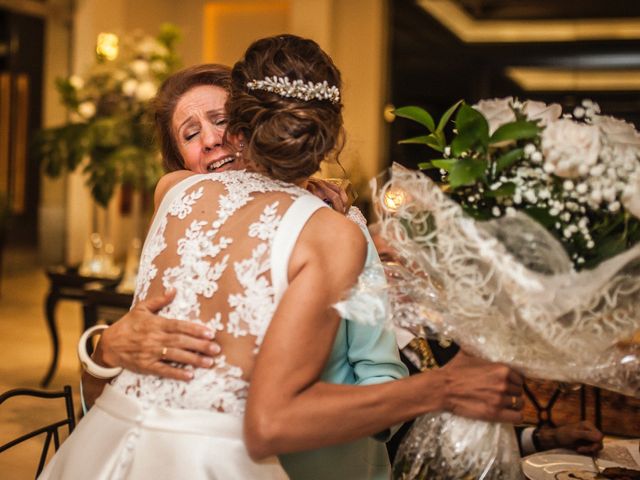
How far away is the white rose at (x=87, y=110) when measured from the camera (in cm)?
536

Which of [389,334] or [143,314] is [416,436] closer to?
[389,334]

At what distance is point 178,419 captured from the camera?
1.49 metres

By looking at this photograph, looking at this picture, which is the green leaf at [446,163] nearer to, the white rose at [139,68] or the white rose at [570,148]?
the white rose at [570,148]

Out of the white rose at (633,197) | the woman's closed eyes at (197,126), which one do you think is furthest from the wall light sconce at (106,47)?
the white rose at (633,197)

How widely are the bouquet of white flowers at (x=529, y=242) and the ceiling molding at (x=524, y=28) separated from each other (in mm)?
8518

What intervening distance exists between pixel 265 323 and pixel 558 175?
0.55 m

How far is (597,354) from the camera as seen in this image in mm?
1363

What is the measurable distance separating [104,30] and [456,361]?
30.3 feet

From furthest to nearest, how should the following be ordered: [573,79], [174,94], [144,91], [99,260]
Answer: [573,79], [99,260], [144,91], [174,94]

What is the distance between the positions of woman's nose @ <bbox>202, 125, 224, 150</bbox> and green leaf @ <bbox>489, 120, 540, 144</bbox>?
0.98 m

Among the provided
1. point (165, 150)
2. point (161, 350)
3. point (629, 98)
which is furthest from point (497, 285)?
point (629, 98)

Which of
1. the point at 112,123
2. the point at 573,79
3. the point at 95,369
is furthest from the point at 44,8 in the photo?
the point at 95,369

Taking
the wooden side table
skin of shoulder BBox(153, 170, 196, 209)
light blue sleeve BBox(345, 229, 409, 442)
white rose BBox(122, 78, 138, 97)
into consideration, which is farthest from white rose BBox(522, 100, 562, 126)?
the wooden side table

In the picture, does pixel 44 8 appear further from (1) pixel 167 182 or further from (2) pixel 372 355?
(2) pixel 372 355
